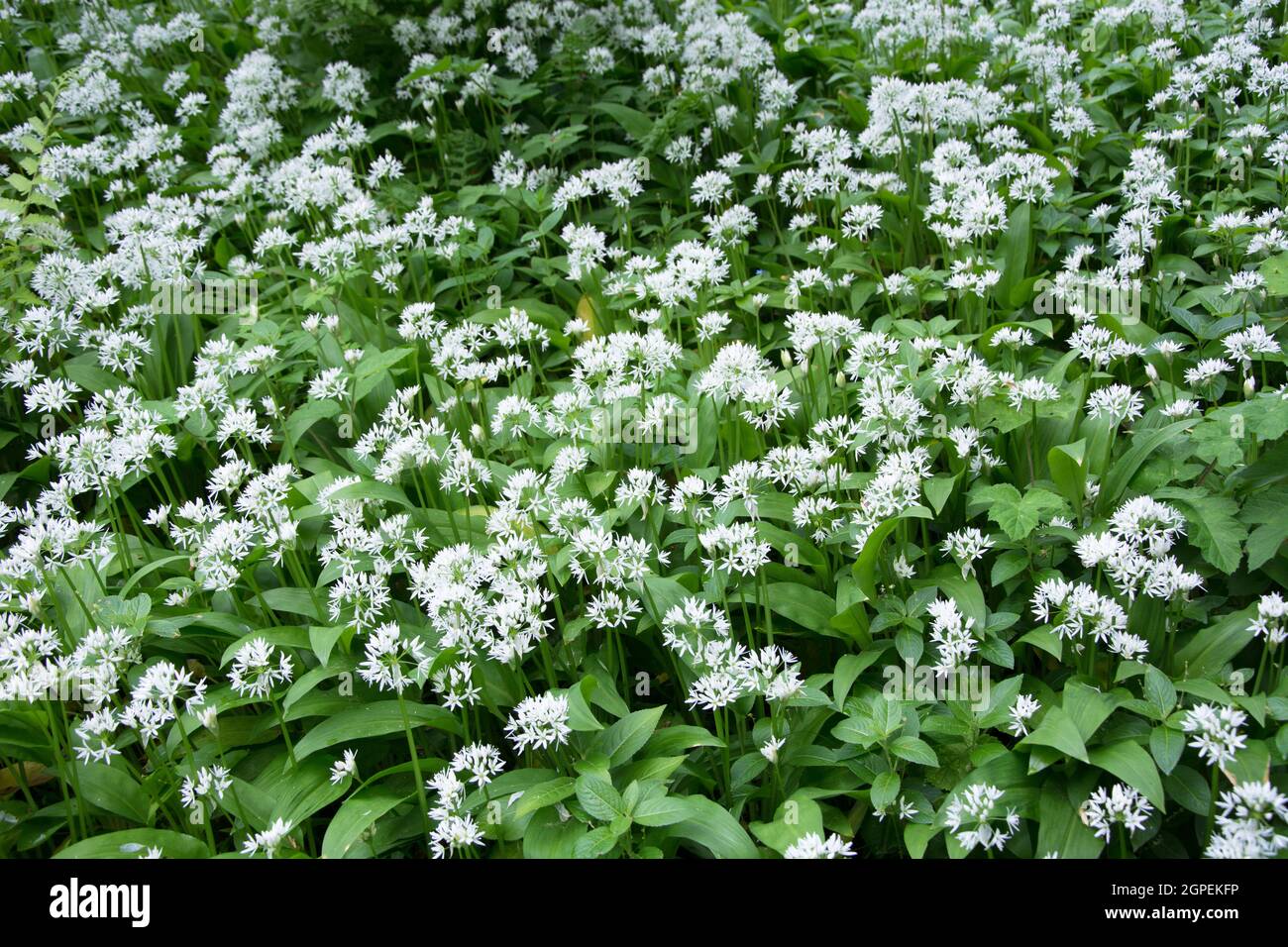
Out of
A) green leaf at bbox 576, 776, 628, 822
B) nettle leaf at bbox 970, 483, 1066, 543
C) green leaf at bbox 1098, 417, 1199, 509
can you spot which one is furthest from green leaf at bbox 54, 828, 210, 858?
green leaf at bbox 1098, 417, 1199, 509

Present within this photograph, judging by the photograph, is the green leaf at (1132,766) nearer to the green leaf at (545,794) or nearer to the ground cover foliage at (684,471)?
the ground cover foliage at (684,471)

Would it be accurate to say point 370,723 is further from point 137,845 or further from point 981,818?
point 981,818

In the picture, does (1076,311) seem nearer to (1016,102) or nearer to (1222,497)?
(1222,497)

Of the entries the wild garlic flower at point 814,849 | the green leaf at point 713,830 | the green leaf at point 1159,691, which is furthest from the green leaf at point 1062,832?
the green leaf at point 713,830

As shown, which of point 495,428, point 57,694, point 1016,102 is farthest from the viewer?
point 1016,102

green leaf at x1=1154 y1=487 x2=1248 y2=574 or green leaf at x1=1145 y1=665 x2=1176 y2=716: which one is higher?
green leaf at x1=1154 y1=487 x2=1248 y2=574

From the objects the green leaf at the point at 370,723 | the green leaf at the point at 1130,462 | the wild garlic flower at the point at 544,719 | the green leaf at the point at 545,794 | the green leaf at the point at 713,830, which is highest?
the green leaf at the point at 1130,462

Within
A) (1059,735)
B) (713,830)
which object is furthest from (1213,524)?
(713,830)

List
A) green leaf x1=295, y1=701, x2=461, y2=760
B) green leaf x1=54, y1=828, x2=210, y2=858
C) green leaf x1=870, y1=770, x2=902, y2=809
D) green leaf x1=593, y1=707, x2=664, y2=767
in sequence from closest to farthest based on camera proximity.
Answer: green leaf x1=870, y1=770, x2=902, y2=809 → green leaf x1=54, y1=828, x2=210, y2=858 → green leaf x1=593, y1=707, x2=664, y2=767 → green leaf x1=295, y1=701, x2=461, y2=760

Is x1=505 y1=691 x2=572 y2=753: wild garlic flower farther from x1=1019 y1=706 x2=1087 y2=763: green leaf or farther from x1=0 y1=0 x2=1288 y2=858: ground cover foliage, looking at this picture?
x1=1019 y1=706 x2=1087 y2=763: green leaf
